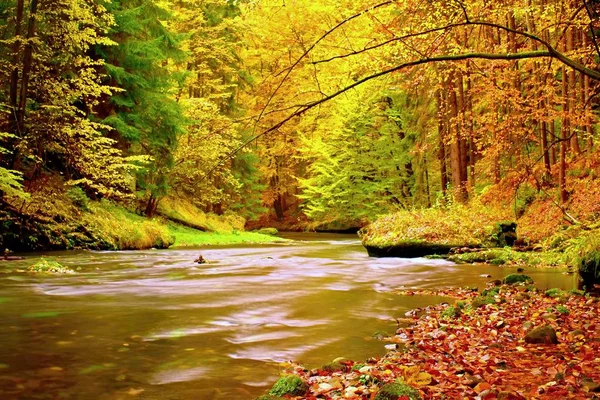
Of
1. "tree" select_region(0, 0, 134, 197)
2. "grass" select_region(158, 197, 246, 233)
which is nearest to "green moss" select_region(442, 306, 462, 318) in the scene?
"tree" select_region(0, 0, 134, 197)

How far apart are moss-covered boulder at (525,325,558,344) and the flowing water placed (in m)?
1.43

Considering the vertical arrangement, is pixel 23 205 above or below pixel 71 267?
above

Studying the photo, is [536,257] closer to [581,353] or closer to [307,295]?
[307,295]

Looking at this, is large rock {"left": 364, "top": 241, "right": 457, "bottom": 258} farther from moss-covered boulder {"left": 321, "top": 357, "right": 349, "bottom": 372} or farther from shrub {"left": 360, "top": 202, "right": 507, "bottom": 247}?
moss-covered boulder {"left": 321, "top": 357, "right": 349, "bottom": 372}

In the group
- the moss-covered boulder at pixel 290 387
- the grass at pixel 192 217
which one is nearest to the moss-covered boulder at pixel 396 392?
the moss-covered boulder at pixel 290 387

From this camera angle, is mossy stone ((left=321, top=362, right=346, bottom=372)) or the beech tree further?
the beech tree

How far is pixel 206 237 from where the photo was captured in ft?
75.0

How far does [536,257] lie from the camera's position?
11.8 metres

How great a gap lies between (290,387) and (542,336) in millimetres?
2651

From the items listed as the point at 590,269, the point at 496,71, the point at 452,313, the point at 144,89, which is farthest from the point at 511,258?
the point at 144,89

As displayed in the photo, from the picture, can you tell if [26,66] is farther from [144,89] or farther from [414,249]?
[414,249]

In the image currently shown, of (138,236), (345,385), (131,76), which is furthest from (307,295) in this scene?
(131,76)

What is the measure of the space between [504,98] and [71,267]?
10.0 m

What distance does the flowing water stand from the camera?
13.9ft
